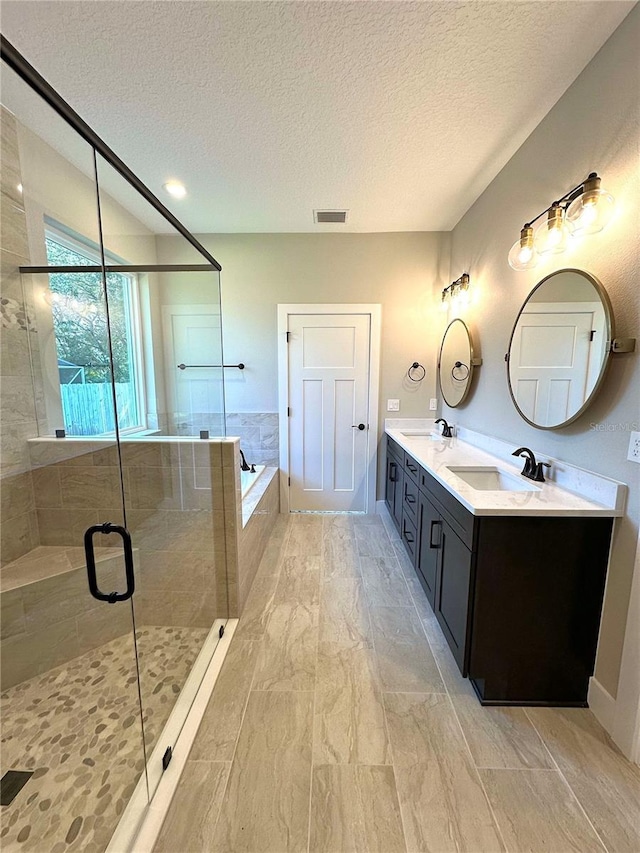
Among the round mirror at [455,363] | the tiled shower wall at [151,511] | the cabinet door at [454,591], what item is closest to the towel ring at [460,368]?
the round mirror at [455,363]

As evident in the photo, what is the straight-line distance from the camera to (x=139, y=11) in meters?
1.31

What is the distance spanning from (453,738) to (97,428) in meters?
2.48

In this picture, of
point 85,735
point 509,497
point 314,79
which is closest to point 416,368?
point 509,497

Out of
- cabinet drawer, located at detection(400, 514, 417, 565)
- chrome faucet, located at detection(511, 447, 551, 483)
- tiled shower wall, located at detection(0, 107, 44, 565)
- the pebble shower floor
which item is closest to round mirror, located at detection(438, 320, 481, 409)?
chrome faucet, located at detection(511, 447, 551, 483)

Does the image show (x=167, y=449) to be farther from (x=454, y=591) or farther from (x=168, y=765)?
(x=454, y=591)

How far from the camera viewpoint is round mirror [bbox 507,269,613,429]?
4.72 ft

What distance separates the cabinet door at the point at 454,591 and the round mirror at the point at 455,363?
Answer: 4.75 ft

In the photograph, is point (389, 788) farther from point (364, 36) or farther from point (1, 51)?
point (364, 36)

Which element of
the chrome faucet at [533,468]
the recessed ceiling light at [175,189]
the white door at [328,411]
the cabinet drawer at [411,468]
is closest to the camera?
the chrome faucet at [533,468]

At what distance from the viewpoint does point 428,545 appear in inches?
80.3

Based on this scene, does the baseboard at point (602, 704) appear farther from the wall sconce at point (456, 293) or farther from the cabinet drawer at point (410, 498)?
the wall sconce at point (456, 293)

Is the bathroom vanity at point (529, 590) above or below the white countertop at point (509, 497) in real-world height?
below

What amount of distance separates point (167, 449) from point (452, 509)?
1.81 metres

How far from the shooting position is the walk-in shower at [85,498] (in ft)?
4.49
